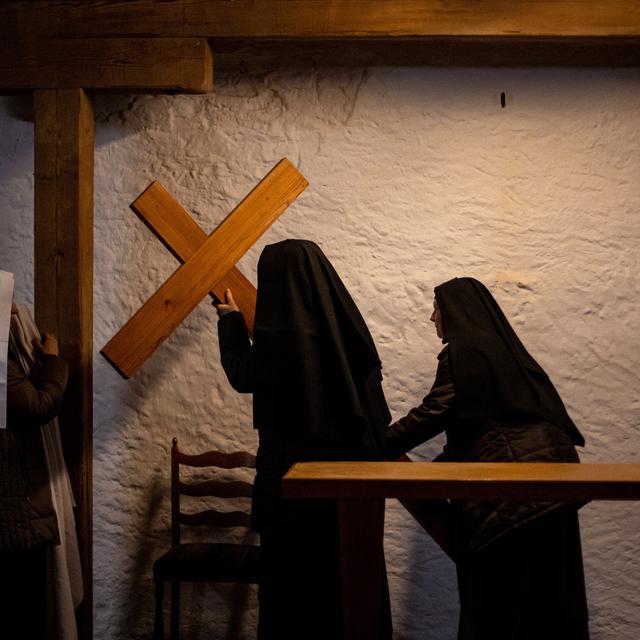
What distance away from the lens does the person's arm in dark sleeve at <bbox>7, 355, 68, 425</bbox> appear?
2.46 m

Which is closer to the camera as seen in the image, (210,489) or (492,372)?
(492,372)

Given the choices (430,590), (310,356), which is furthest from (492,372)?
(430,590)

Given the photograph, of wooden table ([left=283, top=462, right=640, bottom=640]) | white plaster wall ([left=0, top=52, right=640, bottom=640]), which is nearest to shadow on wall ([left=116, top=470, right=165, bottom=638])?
white plaster wall ([left=0, top=52, right=640, bottom=640])

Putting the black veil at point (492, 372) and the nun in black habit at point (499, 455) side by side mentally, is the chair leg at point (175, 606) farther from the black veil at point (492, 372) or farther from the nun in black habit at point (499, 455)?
the black veil at point (492, 372)

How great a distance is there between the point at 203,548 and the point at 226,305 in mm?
1073

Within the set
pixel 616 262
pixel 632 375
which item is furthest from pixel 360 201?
pixel 632 375

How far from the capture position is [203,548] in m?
3.25

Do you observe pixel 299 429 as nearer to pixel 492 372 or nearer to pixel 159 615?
pixel 492 372

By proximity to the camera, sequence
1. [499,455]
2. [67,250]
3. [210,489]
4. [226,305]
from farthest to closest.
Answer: [210,489] → [67,250] → [226,305] → [499,455]

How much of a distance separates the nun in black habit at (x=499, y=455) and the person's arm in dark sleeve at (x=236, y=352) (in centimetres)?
57

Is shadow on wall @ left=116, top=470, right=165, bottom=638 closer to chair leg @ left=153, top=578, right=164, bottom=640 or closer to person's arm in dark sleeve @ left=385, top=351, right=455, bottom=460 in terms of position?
chair leg @ left=153, top=578, right=164, bottom=640

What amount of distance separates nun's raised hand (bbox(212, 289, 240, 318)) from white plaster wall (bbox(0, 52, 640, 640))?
533 millimetres

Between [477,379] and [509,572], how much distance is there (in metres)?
0.61

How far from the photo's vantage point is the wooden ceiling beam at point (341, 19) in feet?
10.4
